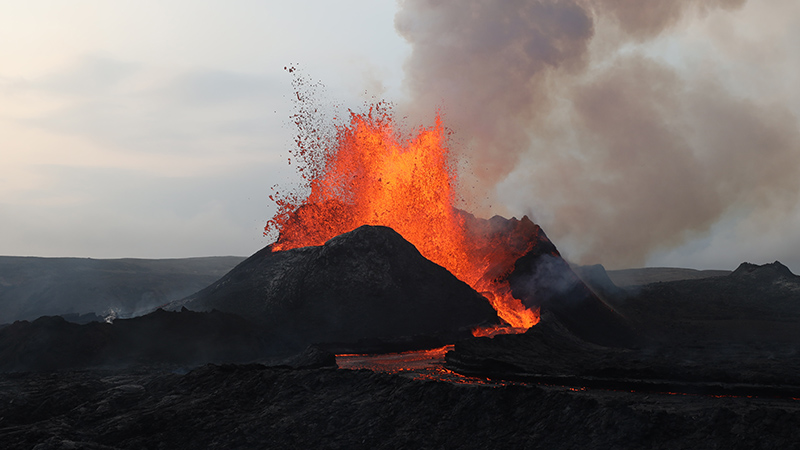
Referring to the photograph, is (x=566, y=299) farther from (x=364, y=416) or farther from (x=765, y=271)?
(x=364, y=416)

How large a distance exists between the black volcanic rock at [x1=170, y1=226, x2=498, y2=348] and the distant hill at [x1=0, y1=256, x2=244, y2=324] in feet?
46.2

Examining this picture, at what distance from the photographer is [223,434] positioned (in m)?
8.15

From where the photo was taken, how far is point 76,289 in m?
32.2

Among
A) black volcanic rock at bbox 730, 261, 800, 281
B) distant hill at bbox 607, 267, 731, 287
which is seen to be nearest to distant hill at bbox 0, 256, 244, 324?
black volcanic rock at bbox 730, 261, 800, 281

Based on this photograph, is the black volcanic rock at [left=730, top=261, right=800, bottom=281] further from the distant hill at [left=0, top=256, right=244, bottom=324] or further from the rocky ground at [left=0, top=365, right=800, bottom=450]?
the distant hill at [left=0, top=256, right=244, bottom=324]

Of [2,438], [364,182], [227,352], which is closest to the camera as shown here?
[2,438]

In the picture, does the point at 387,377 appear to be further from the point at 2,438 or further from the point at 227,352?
the point at 227,352

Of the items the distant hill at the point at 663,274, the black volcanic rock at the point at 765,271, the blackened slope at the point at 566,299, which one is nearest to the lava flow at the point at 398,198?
the blackened slope at the point at 566,299

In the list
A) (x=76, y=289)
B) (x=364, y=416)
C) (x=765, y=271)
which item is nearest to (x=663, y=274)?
(x=765, y=271)

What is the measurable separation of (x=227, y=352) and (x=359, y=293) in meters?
4.34

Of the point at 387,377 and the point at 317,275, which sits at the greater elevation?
the point at 317,275

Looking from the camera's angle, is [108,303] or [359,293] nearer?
[359,293]

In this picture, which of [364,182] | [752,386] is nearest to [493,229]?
[364,182]

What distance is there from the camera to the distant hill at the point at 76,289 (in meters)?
30.5
